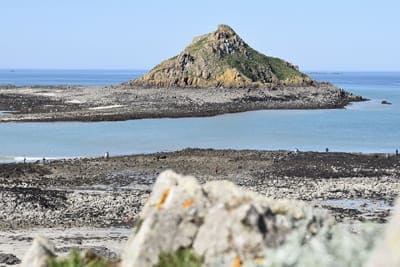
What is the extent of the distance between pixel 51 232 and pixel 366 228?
1704 centimetres

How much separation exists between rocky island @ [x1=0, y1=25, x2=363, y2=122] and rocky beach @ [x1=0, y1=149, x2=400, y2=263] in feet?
101

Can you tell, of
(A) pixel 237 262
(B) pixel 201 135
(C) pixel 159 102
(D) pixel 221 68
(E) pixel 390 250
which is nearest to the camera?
(E) pixel 390 250

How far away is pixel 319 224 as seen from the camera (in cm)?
798

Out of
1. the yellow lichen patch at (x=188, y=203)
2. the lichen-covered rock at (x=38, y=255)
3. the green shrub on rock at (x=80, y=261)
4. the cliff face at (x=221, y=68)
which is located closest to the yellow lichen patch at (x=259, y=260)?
the yellow lichen patch at (x=188, y=203)

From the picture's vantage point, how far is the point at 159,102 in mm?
92625

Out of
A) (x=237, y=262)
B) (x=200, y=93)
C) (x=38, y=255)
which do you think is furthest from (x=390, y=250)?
(x=200, y=93)

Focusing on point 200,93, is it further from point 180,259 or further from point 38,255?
Result: point 180,259

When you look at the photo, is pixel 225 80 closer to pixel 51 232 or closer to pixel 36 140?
pixel 36 140

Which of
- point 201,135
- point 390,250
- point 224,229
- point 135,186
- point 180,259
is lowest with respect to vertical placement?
point 201,135

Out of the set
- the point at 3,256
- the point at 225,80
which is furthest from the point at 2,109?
the point at 3,256

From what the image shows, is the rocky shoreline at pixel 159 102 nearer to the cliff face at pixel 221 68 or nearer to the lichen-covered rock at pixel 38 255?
the cliff face at pixel 221 68

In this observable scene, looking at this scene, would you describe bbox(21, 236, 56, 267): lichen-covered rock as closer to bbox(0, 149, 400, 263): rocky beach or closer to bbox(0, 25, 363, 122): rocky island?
bbox(0, 149, 400, 263): rocky beach

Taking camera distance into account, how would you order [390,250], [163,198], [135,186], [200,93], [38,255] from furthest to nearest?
[200,93], [135,186], [38,255], [163,198], [390,250]

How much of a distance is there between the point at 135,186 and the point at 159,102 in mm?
59078
